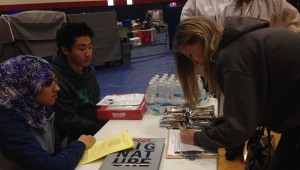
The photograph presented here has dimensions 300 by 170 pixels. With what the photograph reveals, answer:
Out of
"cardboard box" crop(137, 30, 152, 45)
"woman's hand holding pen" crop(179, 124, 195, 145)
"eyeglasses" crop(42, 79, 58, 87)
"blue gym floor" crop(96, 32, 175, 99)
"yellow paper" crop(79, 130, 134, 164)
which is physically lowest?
"blue gym floor" crop(96, 32, 175, 99)

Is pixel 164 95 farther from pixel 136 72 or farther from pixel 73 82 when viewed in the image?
pixel 136 72

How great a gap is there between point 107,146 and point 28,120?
377 mm

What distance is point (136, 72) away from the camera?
580 cm

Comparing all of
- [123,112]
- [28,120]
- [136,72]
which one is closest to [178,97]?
[123,112]

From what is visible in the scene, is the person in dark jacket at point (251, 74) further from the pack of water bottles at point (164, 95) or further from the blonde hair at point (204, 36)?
the pack of water bottles at point (164, 95)

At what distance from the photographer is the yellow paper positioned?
1.31 m

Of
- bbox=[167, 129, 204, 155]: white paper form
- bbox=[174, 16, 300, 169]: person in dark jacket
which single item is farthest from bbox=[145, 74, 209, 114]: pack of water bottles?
bbox=[174, 16, 300, 169]: person in dark jacket

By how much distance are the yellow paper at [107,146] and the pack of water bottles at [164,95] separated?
39 centimetres

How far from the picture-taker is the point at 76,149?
131cm

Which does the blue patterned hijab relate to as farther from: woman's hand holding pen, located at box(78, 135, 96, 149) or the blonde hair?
the blonde hair

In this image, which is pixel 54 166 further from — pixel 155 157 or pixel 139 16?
pixel 139 16

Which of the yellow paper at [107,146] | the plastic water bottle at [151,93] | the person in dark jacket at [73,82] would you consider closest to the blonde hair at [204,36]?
the yellow paper at [107,146]

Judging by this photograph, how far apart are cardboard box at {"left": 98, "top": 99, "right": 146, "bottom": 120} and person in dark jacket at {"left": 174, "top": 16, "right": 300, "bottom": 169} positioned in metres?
0.62

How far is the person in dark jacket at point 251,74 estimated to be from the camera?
3.18 ft
